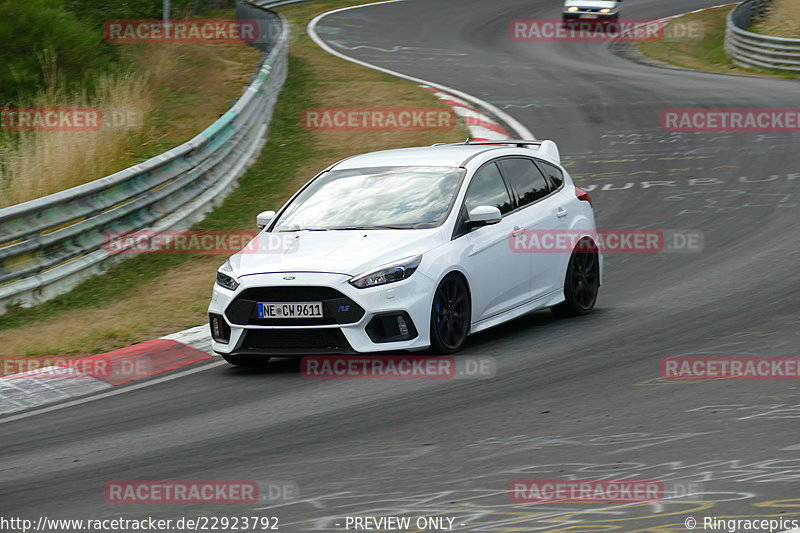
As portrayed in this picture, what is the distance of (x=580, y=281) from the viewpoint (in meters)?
10.6

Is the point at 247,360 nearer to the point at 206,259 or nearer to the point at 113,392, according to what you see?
the point at 113,392

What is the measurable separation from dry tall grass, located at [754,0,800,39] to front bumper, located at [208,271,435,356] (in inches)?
1122

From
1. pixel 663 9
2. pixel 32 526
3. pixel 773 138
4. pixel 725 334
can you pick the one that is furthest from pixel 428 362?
pixel 663 9

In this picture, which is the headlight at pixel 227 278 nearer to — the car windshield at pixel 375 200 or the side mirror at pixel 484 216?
the car windshield at pixel 375 200

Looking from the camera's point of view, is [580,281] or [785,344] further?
[580,281]

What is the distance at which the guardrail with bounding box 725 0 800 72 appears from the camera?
29.9m

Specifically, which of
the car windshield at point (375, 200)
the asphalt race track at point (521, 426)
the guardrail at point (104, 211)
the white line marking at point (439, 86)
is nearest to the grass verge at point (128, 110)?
the guardrail at point (104, 211)

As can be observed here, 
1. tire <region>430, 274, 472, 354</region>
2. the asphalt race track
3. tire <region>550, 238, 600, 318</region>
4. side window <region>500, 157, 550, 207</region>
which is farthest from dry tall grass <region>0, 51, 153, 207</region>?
tire <region>430, 274, 472, 354</region>

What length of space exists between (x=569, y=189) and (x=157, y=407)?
458 centimetres

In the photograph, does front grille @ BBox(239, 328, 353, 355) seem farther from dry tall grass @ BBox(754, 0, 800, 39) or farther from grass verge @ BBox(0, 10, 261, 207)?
dry tall grass @ BBox(754, 0, 800, 39)

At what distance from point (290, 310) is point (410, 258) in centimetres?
96

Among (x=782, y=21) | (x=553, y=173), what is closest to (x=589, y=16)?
(x=782, y=21)

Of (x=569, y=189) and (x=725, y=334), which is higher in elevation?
(x=569, y=189)

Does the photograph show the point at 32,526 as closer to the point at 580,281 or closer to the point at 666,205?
the point at 580,281
